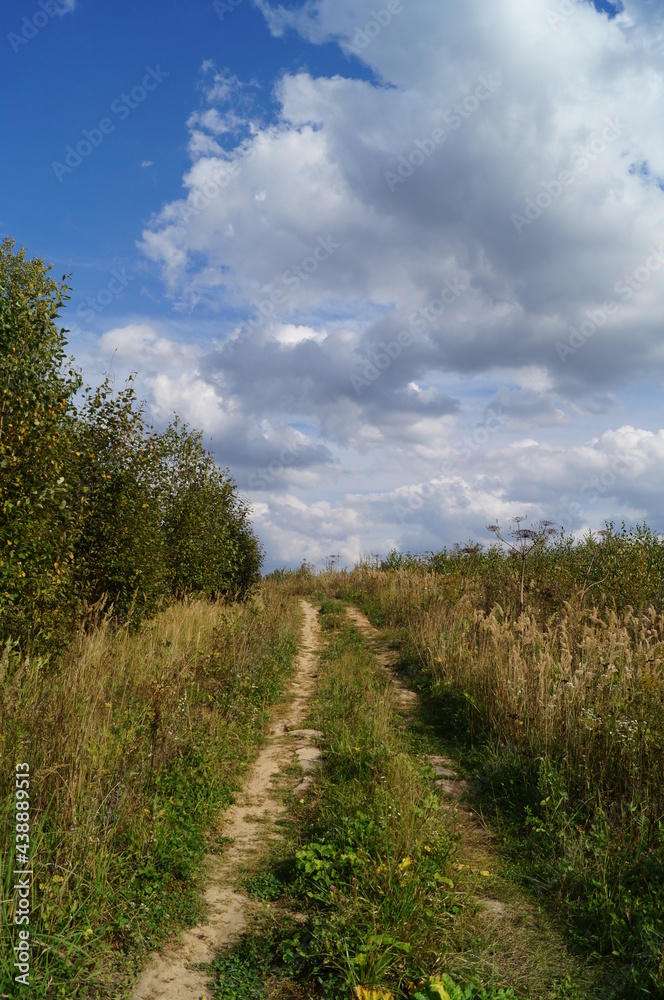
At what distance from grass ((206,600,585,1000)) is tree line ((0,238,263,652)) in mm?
4152

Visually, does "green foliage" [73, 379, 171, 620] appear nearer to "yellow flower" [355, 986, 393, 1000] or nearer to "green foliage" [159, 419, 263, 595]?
"green foliage" [159, 419, 263, 595]

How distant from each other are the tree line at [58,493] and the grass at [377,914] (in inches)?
163

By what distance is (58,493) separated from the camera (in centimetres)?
840

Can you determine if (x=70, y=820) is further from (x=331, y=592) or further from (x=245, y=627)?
(x=331, y=592)

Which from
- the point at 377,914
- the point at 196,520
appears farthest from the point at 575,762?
the point at 196,520

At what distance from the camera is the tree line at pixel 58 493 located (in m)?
7.40

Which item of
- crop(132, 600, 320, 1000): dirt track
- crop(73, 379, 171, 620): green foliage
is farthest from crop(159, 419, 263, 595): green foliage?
crop(132, 600, 320, 1000): dirt track

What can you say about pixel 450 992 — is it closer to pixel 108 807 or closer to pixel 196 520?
pixel 108 807

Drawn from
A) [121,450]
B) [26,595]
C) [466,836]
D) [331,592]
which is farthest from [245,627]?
[331,592]

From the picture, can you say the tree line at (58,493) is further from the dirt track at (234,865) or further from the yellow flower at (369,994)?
the yellow flower at (369,994)

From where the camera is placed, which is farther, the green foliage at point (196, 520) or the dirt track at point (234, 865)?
the green foliage at point (196, 520)

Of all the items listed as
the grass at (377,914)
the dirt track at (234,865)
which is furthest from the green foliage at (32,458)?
the grass at (377,914)

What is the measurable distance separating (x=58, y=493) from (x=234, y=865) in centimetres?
536

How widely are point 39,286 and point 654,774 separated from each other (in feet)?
31.5
